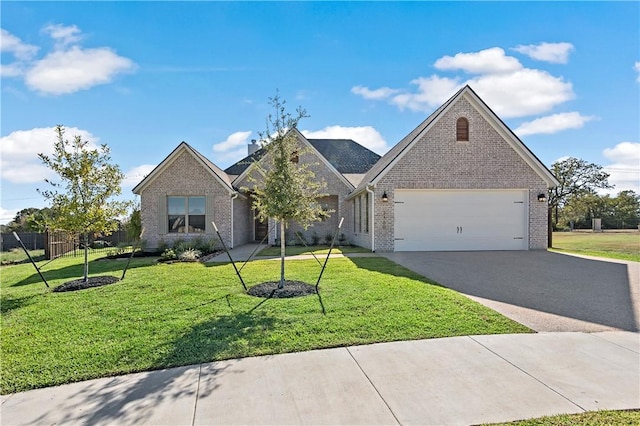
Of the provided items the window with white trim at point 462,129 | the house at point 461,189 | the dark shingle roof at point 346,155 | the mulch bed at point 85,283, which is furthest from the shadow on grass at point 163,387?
the dark shingle roof at point 346,155

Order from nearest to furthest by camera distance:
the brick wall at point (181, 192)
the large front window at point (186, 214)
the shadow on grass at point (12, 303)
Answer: the shadow on grass at point (12, 303) → the brick wall at point (181, 192) → the large front window at point (186, 214)

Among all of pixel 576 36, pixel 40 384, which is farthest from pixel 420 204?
pixel 40 384

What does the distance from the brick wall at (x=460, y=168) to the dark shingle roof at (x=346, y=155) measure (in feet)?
34.5

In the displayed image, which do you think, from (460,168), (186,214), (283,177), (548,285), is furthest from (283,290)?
(186,214)

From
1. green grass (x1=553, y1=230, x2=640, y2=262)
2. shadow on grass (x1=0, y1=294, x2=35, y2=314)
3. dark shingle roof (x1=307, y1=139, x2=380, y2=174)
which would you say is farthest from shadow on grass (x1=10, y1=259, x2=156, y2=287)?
green grass (x1=553, y1=230, x2=640, y2=262)

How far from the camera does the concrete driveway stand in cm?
581

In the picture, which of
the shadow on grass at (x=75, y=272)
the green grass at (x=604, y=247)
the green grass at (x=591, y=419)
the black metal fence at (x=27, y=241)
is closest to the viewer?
the green grass at (x=591, y=419)

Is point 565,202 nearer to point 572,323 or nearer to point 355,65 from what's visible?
point 355,65

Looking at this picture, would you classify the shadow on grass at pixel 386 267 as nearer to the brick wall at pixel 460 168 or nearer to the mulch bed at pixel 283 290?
the mulch bed at pixel 283 290

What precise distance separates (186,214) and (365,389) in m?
15.3

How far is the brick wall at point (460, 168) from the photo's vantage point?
48.6ft

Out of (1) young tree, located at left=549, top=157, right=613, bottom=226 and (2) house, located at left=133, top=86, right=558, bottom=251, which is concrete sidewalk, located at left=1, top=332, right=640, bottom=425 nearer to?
(2) house, located at left=133, top=86, right=558, bottom=251

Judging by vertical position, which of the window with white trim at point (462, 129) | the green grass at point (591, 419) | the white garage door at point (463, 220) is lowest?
the green grass at point (591, 419)

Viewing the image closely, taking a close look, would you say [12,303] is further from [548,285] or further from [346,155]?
[346,155]
